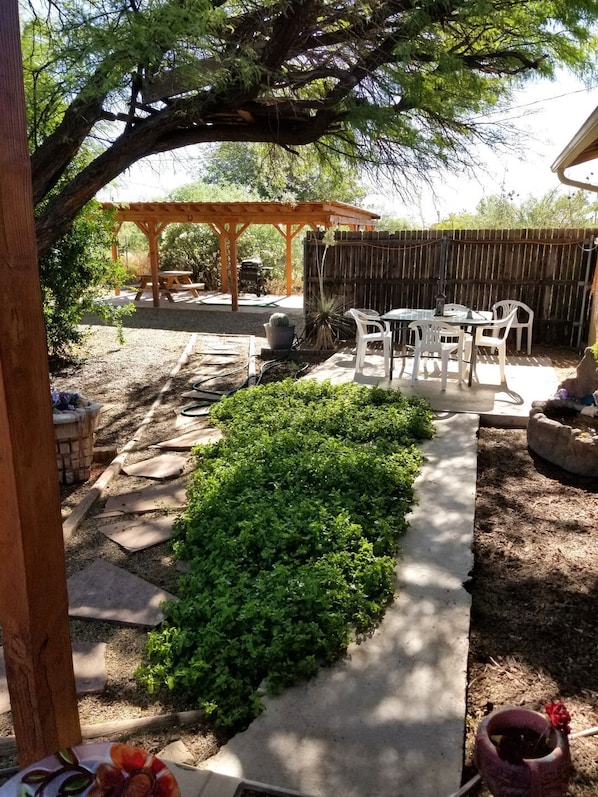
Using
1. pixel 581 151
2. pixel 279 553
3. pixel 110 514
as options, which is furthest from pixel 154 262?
pixel 279 553

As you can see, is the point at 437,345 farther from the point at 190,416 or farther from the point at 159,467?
the point at 159,467

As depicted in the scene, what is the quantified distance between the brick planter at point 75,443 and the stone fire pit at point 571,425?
11.5 feet

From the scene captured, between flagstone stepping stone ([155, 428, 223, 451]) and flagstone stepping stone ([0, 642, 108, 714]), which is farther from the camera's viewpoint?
A: flagstone stepping stone ([155, 428, 223, 451])

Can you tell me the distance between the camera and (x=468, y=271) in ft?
A: 33.4

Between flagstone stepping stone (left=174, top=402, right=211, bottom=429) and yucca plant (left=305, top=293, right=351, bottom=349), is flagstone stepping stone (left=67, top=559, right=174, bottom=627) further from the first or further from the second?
yucca plant (left=305, top=293, right=351, bottom=349)

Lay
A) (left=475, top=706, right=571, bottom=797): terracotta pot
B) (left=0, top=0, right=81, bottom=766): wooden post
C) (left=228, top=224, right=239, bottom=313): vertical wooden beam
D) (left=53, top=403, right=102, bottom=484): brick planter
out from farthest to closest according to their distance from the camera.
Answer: (left=228, top=224, right=239, bottom=313): vertical wooden beam
(left=53, top=403, right=102, bottom=484): brick planter
(left=475, top=706, right=571, bottom=797): terracotta pot
(left=0, top=0, right=81, bottom=766): wooden post

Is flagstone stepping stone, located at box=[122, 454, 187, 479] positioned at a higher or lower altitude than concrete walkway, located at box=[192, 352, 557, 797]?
lower

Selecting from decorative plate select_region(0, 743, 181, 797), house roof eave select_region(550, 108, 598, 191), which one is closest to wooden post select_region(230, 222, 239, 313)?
house roof eave select_region(550, 108, 598, 191)

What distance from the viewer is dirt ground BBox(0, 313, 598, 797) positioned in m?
2.21

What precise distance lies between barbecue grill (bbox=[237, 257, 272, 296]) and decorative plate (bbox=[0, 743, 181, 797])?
18214 millimetres

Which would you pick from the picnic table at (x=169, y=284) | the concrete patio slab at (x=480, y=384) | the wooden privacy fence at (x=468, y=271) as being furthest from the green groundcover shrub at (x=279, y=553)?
the picnic table at (x=169, y=284)

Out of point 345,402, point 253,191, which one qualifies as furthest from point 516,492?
point 253,191

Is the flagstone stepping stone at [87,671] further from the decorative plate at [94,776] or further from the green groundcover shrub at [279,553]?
the decorative plate at [94,776]

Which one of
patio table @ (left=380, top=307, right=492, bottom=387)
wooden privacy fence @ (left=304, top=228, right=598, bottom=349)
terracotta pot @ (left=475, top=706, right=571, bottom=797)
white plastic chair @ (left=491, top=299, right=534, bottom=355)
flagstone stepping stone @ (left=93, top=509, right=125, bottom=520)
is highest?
wooden privacy fence @ (left=304, top=228, right=598, bottom=349)
